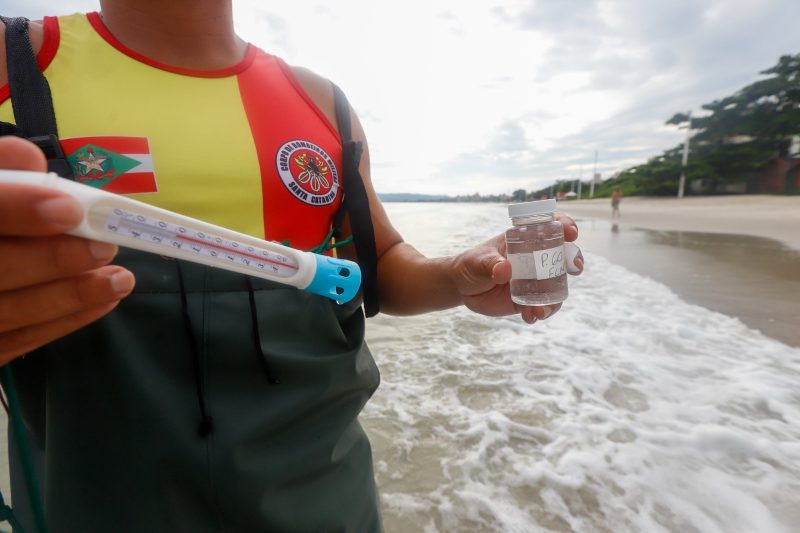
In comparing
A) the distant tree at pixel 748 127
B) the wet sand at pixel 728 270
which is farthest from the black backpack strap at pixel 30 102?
the distant tree at pixel 748 127

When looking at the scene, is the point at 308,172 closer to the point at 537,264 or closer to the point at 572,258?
the point at 537,264

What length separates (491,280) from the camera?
1229mm

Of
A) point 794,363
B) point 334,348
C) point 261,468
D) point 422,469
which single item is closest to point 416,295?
point 334,348

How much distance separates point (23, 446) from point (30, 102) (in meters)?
0.72

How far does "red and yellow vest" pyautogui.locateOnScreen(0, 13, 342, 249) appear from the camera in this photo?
0.94 m

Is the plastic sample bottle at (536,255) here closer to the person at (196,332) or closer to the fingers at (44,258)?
the person at (196,332)

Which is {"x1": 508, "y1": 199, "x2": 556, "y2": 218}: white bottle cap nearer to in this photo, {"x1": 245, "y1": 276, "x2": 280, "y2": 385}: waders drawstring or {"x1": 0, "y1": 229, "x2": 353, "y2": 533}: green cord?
{"x1": 245, "y1": 276, "x2": 280, "y2": 385}: waders drawstring

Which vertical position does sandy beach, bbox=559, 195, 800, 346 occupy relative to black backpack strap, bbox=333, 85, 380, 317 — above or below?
below

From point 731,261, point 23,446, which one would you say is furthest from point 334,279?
point 731,261

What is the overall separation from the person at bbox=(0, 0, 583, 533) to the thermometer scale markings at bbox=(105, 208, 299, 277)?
0.09 meters

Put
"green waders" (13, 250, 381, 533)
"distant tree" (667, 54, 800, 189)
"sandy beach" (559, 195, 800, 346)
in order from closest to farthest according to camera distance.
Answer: "green waders" (13, 250, 381, 533) → "sandy beach" (559, 195, 800, 346) → "distant tree" (667, 54, 800, 189)

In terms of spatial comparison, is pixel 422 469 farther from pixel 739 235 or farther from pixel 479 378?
pixel 739 235

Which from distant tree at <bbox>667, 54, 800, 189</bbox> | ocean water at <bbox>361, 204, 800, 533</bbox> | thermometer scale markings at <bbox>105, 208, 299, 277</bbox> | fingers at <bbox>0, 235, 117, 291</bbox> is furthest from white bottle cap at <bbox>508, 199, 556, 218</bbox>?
distant tree at <bbox>667, 54, 800, 189</bbox>

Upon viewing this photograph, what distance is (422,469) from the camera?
2.53 metres
